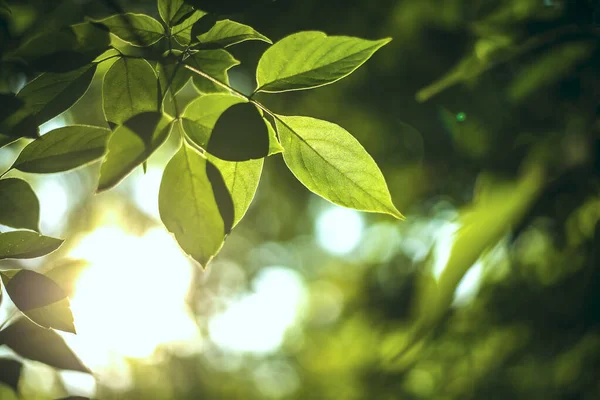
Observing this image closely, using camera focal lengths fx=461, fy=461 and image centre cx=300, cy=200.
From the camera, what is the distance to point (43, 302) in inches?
Answer: 15.4

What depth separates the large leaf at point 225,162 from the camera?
0.38 meters

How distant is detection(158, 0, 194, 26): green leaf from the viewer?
385mm

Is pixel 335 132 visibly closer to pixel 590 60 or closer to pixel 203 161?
pixel 203 161

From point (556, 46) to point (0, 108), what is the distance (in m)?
0.90

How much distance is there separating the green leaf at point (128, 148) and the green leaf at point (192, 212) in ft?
0.16

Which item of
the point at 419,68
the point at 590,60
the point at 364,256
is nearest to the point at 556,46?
the point at 590,60

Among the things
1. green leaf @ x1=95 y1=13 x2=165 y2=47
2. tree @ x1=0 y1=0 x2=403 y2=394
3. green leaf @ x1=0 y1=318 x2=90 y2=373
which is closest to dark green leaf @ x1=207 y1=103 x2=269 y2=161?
tree @ x1=0 y1=0 x2=403 y2=394

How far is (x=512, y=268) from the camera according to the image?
1.51 m

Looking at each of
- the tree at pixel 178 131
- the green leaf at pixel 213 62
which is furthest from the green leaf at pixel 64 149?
the green leaf at pixel 213 62

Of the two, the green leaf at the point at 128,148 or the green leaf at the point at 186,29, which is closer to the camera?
the green leaf at the point at 128,148

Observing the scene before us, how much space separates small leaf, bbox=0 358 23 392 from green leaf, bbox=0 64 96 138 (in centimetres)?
22

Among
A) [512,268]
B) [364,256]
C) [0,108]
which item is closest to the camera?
[0,108]

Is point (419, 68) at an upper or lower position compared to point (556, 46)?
upper

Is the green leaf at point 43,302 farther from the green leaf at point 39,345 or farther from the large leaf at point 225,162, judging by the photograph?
the large leaf at point 225,162
